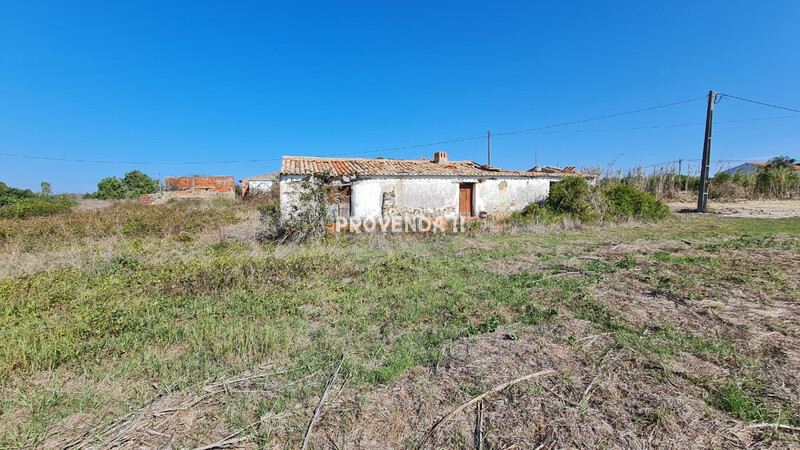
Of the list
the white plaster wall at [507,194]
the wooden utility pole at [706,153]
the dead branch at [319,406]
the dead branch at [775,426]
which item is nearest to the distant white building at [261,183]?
the white plaster wall at [507,194]

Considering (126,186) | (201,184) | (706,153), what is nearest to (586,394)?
(706,153)

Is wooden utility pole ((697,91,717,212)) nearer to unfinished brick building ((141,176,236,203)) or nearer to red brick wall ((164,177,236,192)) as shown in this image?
unfinished brick building ((141,176,236,203))

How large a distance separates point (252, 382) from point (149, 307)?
8.60 feet

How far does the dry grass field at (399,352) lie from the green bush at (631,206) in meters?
7.13

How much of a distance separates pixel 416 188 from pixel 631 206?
9.50m

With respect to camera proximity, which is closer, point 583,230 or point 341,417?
point 341,417

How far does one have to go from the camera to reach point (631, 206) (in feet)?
44.2

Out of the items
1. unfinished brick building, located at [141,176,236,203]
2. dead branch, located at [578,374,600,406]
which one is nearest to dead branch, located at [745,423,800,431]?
dead branch, located at [578,374,600,406]

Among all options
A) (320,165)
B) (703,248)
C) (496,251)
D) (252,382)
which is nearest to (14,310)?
(252,382)

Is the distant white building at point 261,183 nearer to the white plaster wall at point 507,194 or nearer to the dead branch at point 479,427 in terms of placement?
the white plaster wall at point 507,194

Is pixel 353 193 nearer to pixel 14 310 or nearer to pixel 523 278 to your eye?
pixel 523 278

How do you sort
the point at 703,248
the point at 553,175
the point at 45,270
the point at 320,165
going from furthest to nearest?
the point at 553,175 → the point at 320,165 → the point at 703,248 → the point at 45,270

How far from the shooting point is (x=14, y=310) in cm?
403

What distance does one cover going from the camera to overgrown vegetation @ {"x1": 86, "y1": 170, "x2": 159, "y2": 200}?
90.0 ft
